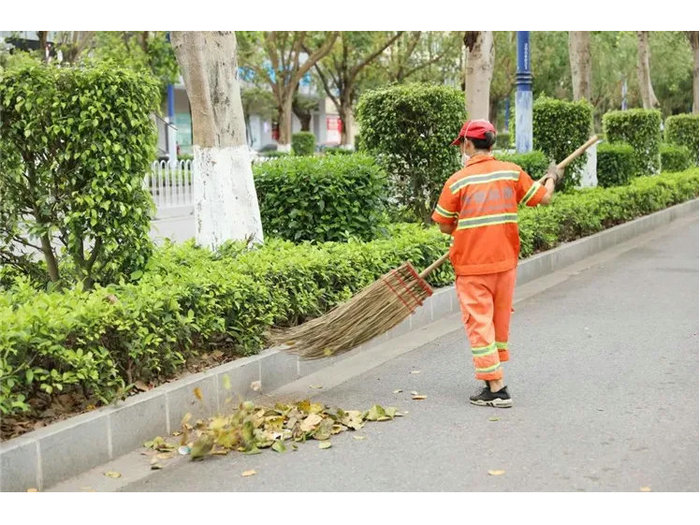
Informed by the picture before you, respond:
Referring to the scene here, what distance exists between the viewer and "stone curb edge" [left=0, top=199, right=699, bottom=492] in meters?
4.25

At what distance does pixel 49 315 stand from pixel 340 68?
3478 cm

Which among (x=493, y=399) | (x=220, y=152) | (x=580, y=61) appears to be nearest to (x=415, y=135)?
(x=220, y=152)

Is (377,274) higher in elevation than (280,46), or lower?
lower

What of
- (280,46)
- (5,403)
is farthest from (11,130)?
(280,46)

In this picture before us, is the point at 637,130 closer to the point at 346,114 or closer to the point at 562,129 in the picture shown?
the point at 562,129

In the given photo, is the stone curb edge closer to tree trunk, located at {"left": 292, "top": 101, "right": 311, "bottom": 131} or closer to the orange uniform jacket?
the orange uniform jacket

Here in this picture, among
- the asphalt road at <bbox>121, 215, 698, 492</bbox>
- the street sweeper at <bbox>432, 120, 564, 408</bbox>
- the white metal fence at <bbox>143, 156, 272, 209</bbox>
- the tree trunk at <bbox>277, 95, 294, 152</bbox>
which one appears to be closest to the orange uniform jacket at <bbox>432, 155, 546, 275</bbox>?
the street sweeper at <bbox>432, 120, 564, 408</bbox>

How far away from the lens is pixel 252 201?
7715 millimetres

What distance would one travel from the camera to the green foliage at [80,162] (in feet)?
18.7

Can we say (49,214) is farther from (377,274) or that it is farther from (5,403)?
(377,274)

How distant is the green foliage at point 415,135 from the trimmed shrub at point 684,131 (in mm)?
15276

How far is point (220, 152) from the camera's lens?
7.59 meters

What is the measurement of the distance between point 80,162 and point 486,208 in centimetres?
229

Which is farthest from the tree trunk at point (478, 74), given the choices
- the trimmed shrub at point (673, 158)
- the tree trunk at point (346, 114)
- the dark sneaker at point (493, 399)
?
the tree trunk at point (346, 114)
